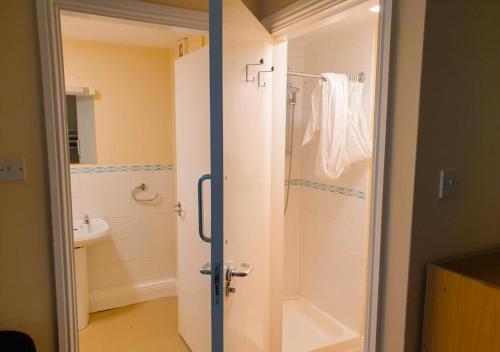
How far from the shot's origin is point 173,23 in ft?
5.51

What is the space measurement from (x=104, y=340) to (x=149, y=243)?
86 centimetres

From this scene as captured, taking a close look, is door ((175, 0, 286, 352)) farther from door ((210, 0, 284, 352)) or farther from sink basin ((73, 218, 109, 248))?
sink basin ((73, 218, 109, 248))

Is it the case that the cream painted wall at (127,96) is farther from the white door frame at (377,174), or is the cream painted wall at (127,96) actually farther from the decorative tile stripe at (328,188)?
the white door frame at (377,174)

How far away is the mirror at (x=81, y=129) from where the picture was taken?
9.63ft

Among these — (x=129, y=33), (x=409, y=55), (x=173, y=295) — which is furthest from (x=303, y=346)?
(x=129, y=33)

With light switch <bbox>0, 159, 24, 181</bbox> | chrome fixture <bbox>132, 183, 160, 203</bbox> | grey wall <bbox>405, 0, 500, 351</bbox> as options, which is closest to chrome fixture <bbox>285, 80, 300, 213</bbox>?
chrome fixture <bbox>132, 183, 160, 203</bbox>

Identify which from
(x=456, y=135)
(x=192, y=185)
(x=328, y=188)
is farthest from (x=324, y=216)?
(x=456, y=135)

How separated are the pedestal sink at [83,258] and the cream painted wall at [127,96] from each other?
0.56m

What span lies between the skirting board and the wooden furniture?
2541 mm

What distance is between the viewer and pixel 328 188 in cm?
282

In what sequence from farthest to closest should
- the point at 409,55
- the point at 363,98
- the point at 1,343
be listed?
the point at 363,98 < the point at 1,343 < the point at 409,55

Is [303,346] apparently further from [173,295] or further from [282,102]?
[282,102]

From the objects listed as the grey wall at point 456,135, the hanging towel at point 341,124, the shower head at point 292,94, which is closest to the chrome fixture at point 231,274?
the grey wall at point 456,135

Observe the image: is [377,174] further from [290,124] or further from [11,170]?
[290,124]
